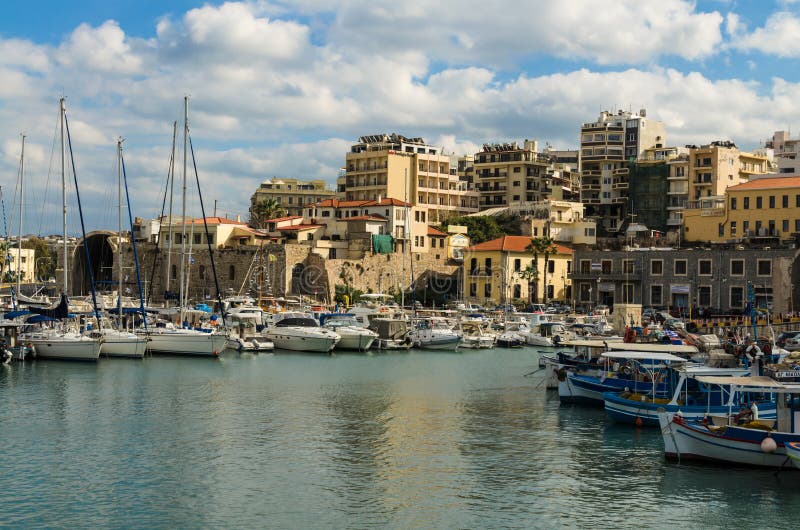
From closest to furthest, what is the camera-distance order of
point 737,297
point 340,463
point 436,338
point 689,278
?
point 340,463 → point 436,338 → point 737,297 → point 689,278

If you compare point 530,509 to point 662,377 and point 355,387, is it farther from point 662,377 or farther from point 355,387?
point 355,387

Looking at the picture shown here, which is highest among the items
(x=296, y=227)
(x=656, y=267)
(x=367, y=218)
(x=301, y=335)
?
(x=367, y=218)

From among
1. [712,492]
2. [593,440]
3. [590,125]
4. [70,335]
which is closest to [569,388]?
[593,440]

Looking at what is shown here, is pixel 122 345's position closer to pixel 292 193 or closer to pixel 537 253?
pixel 537 253

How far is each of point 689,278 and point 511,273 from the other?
17.7 metres

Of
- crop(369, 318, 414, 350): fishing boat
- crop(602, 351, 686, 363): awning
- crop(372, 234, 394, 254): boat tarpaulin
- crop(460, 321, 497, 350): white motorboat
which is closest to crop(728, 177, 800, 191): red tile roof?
crop(460, 321, 497, 350): white motorboat

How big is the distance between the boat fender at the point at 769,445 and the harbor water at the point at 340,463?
82 centimetres

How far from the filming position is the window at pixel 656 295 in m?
80.9

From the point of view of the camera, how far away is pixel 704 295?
78312mm

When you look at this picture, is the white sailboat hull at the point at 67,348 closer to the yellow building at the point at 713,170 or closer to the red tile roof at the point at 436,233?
the red tile roof at the point at 436,233

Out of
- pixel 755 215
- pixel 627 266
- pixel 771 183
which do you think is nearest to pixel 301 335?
pixel 627 266

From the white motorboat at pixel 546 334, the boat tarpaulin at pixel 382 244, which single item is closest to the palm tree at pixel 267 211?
the boat tarpaulin at pixel 382 244

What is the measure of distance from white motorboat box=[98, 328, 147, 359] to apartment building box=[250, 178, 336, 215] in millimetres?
76734

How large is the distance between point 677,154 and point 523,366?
62.6m
